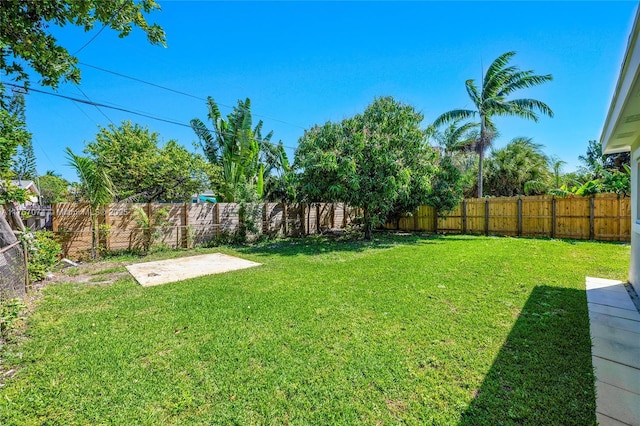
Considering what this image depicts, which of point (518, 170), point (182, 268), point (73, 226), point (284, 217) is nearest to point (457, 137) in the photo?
point (518, 170)

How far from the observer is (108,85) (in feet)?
30.2

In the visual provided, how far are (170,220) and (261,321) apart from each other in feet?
25.7

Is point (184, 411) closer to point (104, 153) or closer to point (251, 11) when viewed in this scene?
point (251, 11)

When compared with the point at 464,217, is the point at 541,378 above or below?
below

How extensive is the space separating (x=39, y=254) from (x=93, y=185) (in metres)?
2.63

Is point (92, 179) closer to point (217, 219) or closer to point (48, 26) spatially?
point (217, 219)

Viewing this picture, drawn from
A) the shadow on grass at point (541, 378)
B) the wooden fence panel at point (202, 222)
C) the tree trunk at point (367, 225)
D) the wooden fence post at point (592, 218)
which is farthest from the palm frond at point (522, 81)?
the wooden fence panel at point (202, 222)

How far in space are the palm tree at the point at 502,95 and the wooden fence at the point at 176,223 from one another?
10.2 m

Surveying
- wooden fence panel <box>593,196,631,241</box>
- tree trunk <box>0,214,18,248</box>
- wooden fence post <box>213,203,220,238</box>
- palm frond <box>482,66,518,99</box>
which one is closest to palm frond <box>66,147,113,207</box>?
wooden fence post <box>213,203,220,238</box>

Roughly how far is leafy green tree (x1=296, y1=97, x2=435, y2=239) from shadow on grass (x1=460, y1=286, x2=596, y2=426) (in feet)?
22.8

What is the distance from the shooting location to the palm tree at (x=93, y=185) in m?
7.64

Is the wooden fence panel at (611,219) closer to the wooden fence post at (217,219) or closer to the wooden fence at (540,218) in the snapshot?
the wooden fence at (540,218)

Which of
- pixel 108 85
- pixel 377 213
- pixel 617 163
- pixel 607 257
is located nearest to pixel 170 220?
pixel 108 85

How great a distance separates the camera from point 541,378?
8.13 feet
